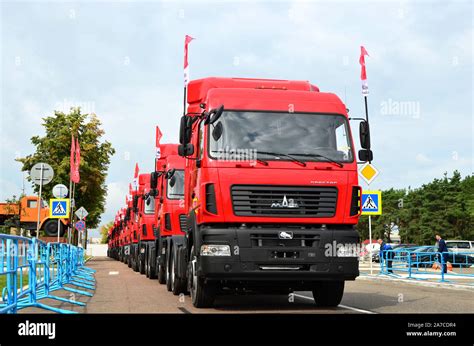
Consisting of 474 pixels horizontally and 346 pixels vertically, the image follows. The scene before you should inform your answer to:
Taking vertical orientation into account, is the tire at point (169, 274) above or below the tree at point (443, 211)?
below

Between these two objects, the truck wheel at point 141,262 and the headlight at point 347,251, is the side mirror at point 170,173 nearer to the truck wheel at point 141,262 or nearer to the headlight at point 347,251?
the truck wheel at point 141,262

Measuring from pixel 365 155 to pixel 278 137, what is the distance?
172 centimetres

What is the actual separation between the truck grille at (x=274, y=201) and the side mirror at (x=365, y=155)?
1.45 metres

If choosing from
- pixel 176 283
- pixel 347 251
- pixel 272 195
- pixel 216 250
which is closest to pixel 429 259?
pixel 176 283

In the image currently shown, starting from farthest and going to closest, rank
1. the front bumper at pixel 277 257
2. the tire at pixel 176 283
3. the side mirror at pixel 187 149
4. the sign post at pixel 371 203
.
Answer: the sign post at pixel 371 203 → the tire at pixel 176 283 → the side mirror at pixel 187 149 → the front bumper at pixel 277 257

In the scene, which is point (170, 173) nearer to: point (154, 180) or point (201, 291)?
point (154, 180)

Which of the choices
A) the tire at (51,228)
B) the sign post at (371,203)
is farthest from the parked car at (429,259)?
the tire at (51,228)

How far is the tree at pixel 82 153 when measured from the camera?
4730cm

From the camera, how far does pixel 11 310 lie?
9414mm

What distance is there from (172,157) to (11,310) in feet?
32.2

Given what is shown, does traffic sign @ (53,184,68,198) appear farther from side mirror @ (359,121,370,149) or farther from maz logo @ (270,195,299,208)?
maz logo @ (270,195,299,208)
